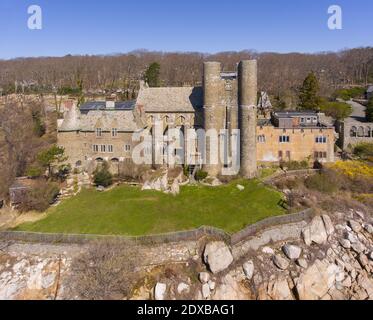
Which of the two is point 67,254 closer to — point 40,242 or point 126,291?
point 40,242

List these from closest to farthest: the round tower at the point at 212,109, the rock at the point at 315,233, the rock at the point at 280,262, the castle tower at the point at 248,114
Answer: the rock at the point at 280,262 → the rock at the point at 315,233 → the castle tower at the point at 248,114 → the round tower at the point at 212,109

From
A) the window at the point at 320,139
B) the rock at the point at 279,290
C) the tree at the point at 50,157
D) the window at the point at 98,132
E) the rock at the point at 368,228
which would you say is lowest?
the rock at the point at 279,290

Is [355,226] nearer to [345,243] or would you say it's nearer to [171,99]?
[345,243]

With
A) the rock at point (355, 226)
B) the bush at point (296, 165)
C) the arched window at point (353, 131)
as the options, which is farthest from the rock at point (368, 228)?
the arched window at point (353, 131)

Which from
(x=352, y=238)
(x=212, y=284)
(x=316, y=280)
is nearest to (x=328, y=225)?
(x=352, y=238)

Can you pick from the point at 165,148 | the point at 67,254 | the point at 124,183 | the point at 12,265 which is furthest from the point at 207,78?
the point at 12,265

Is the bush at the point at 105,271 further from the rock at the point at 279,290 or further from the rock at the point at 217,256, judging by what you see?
the rock at the point at 279,290

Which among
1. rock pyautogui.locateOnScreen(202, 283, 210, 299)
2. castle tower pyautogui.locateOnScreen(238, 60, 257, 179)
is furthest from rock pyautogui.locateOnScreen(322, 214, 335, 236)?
rock pyautogui.locateOnScreen(202, 283, 210, 299)

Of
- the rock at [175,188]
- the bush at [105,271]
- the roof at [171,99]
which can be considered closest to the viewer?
the bush at [105,271]
